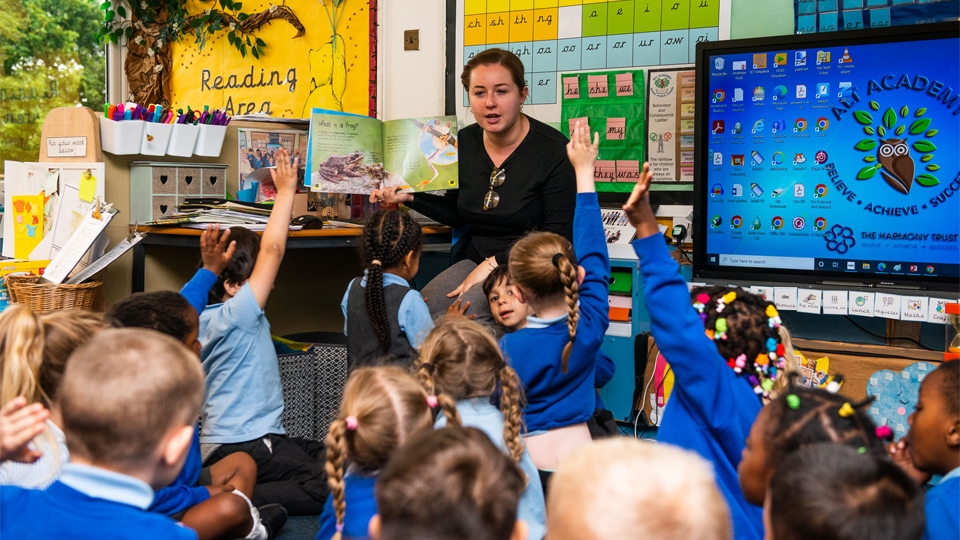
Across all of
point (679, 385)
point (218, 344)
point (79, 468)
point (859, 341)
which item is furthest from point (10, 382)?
point (859, 341)

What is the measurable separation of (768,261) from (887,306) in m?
0.43

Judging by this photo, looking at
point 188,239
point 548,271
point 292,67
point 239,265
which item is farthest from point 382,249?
point 292,67

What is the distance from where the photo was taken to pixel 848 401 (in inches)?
53.4

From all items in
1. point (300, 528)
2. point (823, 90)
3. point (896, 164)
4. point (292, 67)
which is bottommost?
point (300, 528)

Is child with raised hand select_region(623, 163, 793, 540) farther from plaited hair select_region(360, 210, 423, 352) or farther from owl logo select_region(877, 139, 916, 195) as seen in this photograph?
owl logo select_region(877, 139, 916, 195)

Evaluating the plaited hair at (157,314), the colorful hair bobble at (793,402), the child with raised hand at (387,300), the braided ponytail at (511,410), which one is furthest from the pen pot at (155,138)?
the colorful hair bobble at (793,402)

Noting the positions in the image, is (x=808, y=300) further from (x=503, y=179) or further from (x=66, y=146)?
(x=66, y=146)

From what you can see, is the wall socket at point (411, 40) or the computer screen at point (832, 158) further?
the wall socket at point (411, 40)

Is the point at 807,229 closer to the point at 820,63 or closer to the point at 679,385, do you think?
the point at 820,63

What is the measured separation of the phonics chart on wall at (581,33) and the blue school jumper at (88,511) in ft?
9.37

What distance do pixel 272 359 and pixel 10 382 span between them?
0.97 meters

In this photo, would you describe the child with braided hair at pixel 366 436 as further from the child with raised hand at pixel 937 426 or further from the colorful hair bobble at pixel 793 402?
the child with raised hand at pixel 937 426

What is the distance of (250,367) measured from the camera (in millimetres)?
2402

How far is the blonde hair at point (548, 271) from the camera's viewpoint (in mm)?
1969
